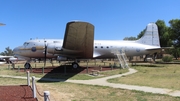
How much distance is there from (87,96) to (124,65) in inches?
687

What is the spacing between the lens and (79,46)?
1997 centimetres

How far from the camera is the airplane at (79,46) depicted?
16.8 metres

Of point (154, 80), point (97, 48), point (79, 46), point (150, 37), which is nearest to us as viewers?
point (154, 80)

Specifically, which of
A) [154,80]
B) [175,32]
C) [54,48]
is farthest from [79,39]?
[175,32]

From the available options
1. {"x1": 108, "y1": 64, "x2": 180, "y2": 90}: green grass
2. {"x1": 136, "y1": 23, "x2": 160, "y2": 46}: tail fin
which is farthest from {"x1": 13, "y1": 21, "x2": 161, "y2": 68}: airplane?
{"x1": 108, "y1": 64, "x2": 180, "y2": 90}: green grass

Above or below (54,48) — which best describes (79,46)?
above

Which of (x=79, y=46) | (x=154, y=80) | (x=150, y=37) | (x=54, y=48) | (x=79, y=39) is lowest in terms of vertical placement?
(x=154, y=80)

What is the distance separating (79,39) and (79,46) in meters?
1.93

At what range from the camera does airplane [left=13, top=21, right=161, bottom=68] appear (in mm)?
16750

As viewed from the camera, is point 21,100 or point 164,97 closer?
point 21,100

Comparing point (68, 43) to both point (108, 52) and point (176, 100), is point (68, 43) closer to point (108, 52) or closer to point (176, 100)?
point (108, 52)

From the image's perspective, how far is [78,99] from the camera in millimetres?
8656

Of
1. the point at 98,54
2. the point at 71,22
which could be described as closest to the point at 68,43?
the point at 71,22

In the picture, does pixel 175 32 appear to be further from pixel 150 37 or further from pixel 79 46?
pixel 79 46
